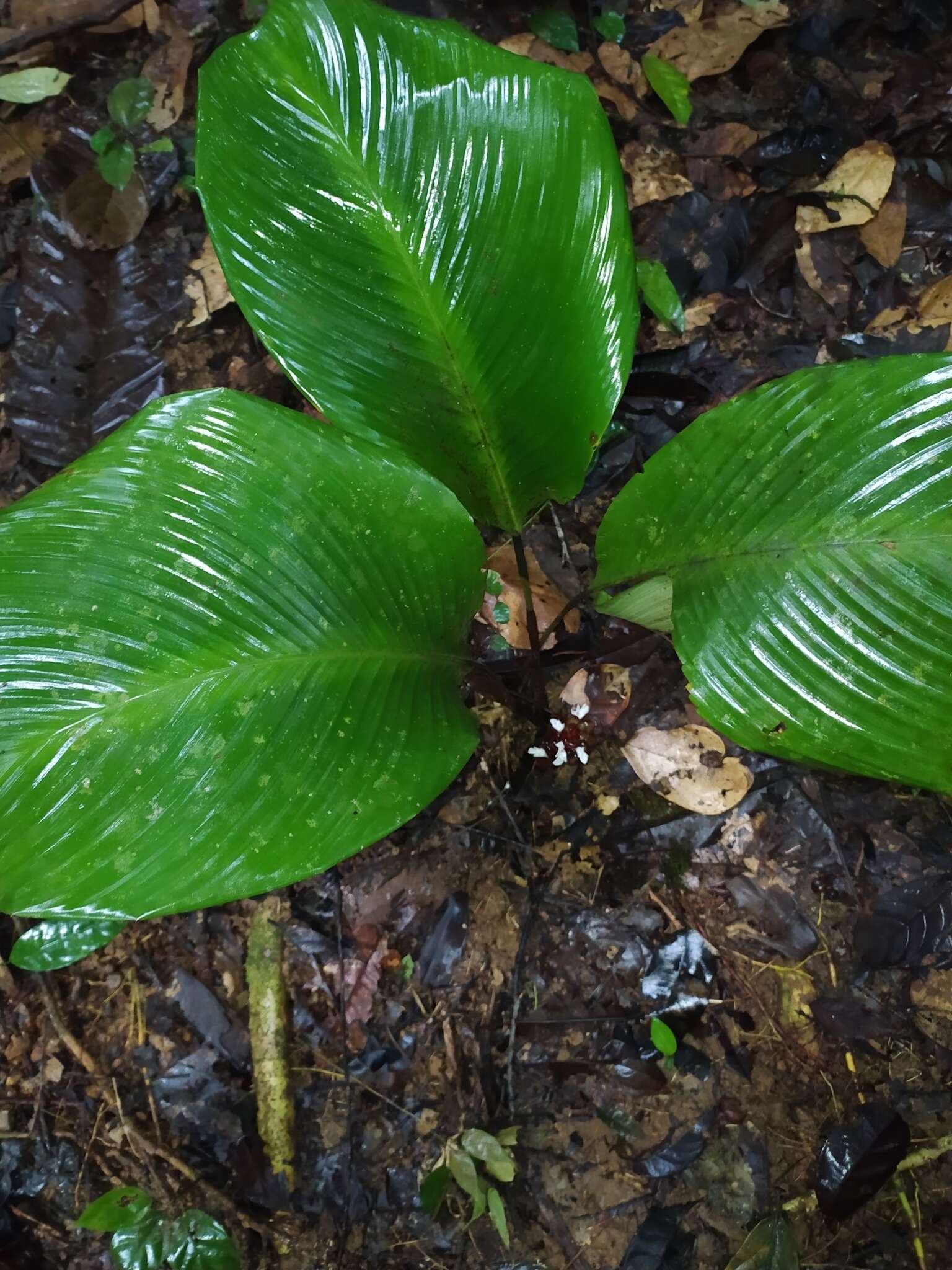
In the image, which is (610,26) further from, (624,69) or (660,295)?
(660,295)

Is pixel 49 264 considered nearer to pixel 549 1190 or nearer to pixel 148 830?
pixel 148 830

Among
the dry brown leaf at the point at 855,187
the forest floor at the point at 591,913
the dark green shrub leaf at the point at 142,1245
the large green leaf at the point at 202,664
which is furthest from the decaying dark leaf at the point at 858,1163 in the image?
the dry brown leaf at the point at 855,187

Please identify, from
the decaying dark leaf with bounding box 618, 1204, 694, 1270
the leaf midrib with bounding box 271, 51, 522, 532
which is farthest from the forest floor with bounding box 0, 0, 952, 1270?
the leaf midrib with bounding box 271, 51, 522, 532

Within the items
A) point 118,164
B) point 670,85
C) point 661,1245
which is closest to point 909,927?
point 661,1245

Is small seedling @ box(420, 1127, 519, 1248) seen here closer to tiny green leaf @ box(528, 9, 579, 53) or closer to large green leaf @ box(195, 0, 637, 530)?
large green leaf @ box(195, 0, 637, 530)

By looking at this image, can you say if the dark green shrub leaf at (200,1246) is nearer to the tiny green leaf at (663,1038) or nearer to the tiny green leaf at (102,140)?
the tiny green leaf at (663,1038)
